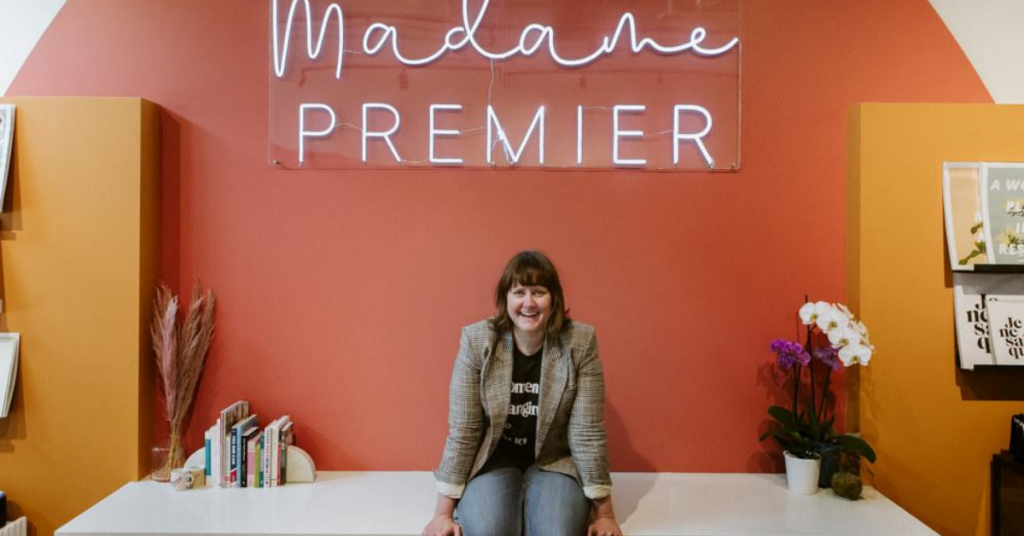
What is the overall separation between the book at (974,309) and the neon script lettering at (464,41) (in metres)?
Answer: 1.45

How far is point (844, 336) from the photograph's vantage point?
263 centimetres

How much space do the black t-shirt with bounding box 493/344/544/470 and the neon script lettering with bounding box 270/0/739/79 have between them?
1364 millimetres

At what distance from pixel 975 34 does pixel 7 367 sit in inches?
180

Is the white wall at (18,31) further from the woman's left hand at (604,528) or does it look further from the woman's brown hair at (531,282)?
the woman's left hand at (604,528)

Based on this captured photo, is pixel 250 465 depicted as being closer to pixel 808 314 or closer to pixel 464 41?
pixel 464 41

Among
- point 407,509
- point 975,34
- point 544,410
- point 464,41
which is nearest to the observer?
point 544,410

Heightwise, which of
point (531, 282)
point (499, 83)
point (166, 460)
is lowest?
point (166, 460)

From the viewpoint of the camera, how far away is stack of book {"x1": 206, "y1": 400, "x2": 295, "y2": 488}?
2.68 meters

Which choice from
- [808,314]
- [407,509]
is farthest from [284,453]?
[808,314]

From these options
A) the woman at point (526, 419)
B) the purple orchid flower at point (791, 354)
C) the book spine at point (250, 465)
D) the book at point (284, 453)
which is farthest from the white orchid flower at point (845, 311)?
the book spine at point (250, 465)

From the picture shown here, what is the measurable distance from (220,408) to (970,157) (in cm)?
350

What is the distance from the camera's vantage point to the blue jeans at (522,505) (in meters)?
2.18

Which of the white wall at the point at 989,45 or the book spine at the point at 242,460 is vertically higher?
the white wall at the point at 989,45

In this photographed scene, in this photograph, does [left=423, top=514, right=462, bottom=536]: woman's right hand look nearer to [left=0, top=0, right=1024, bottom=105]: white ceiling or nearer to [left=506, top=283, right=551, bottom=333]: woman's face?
[left=506, top=283, right=551, bottom=333]: woman's face
